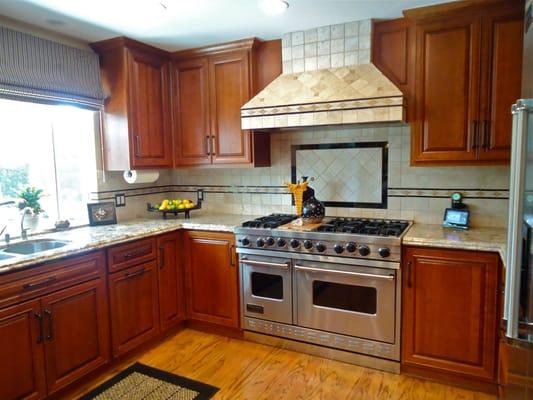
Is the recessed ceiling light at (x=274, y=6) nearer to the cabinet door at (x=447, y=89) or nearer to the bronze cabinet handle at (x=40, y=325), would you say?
the cabinet door at (x=447, y=89)

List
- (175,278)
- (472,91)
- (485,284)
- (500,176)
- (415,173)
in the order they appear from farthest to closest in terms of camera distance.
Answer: (175,278) → (415,173) → (500,176) → (472,91) → (485,284)

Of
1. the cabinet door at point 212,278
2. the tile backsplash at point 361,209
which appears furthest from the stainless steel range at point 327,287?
the tile backsplash at point 361,209

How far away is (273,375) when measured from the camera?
8.62 ft

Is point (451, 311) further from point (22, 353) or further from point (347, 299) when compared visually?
point (22, 353)

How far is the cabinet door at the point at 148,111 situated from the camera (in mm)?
3164

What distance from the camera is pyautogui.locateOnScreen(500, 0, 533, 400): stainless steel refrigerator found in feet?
4.27

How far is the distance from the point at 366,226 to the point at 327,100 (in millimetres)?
947

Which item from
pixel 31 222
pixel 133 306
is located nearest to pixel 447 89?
pixel 133 306

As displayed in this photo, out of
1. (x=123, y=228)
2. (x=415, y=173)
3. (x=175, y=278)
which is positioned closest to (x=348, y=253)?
(x=415, y=173)

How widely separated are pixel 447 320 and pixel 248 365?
138 cm

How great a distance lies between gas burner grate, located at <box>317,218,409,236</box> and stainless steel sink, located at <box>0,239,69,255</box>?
1849 millimetres

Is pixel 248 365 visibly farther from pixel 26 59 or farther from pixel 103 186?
pixel 26 59

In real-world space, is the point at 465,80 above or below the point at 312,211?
above

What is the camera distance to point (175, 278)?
10.6ft
